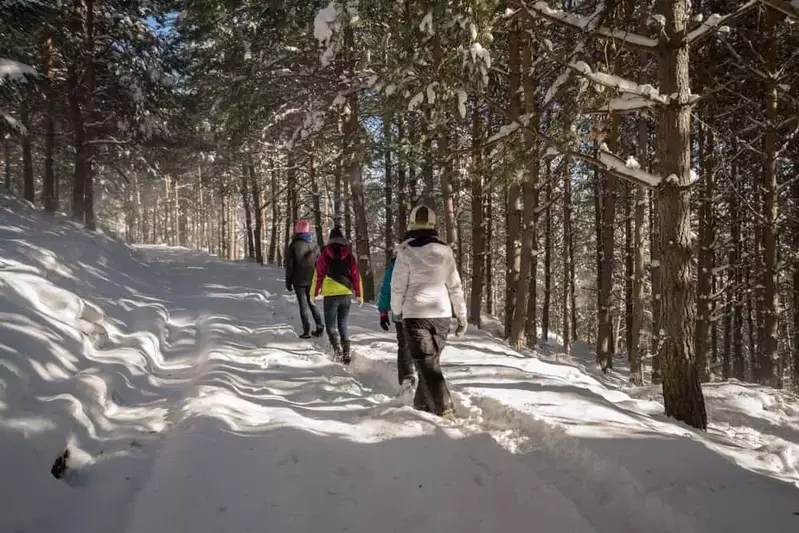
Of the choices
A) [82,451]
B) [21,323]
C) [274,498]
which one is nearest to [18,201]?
[21,323]

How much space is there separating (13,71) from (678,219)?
1431cm

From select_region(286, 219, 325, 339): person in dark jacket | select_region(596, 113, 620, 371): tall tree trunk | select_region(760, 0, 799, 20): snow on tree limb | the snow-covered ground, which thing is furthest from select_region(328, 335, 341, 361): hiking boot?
select_region(596, 113, 620, 371): tall tree trunk

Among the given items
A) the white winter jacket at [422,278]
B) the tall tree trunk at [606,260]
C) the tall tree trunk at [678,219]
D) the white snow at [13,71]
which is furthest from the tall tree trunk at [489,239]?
the white snow at [13,71]

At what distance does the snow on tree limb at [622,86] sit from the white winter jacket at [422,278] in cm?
236

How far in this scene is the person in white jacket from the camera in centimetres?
489

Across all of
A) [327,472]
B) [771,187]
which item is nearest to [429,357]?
[327,472]

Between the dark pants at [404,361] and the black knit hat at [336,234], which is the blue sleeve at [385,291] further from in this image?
the black knit hat at [336,234]

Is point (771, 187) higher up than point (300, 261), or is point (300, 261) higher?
point (771, 187)

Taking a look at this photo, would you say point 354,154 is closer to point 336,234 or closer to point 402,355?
point 336,234

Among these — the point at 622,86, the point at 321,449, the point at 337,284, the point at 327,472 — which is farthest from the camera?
the point at 337,284

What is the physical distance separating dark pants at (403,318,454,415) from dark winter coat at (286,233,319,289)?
176 inches

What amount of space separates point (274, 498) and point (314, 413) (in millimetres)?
1704

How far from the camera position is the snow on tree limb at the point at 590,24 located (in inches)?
210

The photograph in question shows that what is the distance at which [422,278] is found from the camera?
16.1ft
